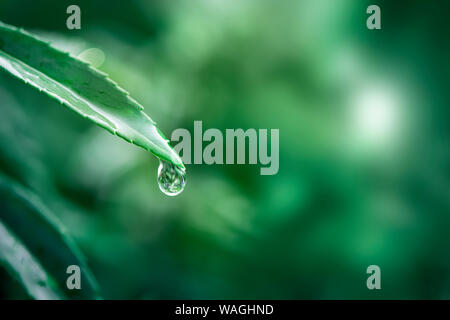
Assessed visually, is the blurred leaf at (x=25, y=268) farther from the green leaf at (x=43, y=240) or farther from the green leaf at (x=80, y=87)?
the green leaf at (x=80, y=87)

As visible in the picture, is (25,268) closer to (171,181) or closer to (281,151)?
(171,181)

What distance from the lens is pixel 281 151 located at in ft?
3.40

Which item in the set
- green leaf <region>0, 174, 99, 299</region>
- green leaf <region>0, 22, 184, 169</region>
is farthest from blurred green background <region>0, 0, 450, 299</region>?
green leaf <region>0, 22, 184, 169</region>

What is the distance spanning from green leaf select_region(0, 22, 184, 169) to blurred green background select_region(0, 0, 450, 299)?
44 centimetres

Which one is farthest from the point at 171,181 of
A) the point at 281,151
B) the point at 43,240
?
the point at 281,151

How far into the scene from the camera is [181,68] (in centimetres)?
100

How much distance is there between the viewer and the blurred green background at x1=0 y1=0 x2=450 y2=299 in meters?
0.92

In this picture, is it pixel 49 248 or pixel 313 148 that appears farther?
pixel 313 148

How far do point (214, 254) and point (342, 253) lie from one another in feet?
0.96

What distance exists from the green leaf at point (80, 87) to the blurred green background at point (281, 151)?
441 millimetres

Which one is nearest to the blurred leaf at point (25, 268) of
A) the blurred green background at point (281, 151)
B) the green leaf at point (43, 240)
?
the green leaf at point (43, 240)

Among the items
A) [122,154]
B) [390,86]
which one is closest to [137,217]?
[122,154]

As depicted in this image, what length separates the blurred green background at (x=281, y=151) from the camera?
92cm

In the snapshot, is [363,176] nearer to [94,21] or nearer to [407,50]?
[407,50]
